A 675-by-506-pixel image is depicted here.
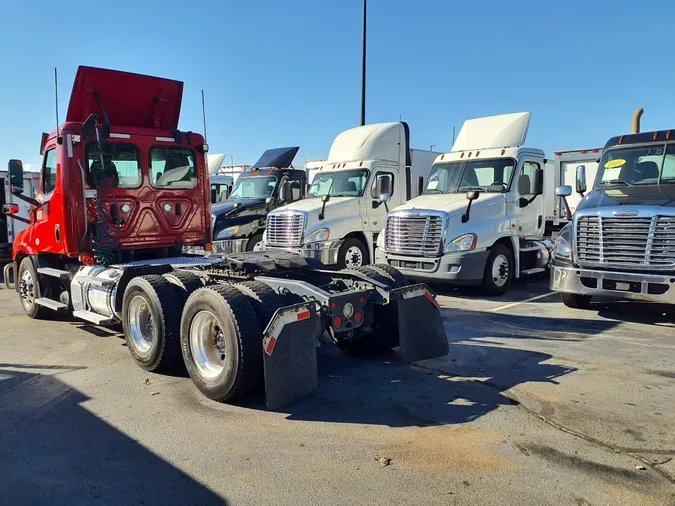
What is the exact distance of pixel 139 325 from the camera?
6.32m

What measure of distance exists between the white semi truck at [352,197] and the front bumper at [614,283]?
4.55 meters

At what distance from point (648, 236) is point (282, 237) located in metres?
7.38

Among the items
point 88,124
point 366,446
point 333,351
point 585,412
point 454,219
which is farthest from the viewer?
point 454,219

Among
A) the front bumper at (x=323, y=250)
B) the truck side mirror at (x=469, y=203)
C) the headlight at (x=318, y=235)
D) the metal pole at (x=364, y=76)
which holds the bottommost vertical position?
the front bumper at (x=323, y=250)

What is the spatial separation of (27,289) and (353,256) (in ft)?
21.5

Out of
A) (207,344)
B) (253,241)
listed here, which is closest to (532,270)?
(253,241)

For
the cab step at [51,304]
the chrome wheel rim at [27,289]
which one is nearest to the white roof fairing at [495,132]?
the cab step at [51,304]

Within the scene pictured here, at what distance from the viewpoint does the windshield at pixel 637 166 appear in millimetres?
8617

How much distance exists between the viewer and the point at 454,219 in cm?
1012

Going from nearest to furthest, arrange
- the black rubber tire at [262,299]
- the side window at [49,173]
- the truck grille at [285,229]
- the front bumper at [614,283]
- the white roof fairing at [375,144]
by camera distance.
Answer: the black rubber tire at [262,299], the front bumper at [614,283], the side window at [49,173], the truck grille at [285,229], the white roof fairing at [375,144]

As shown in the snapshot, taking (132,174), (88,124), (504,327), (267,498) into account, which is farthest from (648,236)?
(88,124)

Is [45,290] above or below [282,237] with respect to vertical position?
below

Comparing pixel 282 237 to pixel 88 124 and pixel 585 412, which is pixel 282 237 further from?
pixel 585 412

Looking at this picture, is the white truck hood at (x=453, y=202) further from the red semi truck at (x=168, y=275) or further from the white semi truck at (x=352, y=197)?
the red semi truck at (x=168, y=275)
